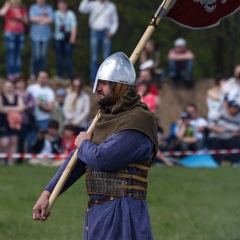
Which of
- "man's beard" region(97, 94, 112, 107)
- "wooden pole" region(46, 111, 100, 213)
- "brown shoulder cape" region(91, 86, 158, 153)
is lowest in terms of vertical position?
"wooden pole" region(46, 111, 100, 213)

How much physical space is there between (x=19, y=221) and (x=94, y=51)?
897cm

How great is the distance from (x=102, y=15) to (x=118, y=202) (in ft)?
42.8

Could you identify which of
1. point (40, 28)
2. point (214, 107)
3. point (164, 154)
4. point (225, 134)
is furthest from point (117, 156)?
point (40, 28)

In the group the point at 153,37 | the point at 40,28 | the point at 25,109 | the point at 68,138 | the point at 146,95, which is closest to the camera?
the point at 146,95

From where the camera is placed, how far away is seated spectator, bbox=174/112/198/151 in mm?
18219

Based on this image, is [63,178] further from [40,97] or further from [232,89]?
[232,89]

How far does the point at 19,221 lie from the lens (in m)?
11.6

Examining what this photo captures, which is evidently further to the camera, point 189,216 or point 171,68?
point 171,68

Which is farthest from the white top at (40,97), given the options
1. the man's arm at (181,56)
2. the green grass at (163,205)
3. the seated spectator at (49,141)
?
the man's arm at (181,56)

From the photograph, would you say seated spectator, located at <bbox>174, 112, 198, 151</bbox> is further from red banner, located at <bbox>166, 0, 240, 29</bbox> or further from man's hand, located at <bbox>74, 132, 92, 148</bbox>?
man's hand, located at <bbox>74, 132, 92, 148</bbox>

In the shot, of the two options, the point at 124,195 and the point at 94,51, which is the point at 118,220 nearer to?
the point at 124,195

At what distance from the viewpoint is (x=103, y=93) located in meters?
6.76

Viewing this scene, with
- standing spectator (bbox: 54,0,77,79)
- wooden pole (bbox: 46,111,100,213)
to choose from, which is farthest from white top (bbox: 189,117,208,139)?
wooden pole (bbox: 46,111,100,213)

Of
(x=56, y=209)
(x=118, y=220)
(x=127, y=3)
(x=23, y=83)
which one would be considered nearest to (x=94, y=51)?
(x=23, y=83)
